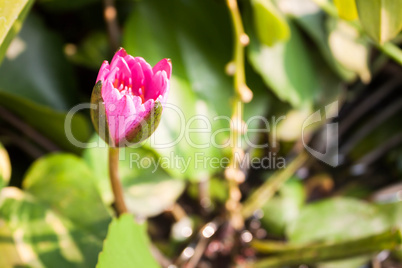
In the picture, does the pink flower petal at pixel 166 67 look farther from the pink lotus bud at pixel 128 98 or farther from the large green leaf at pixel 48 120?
the large green leaf at pixel 48 120

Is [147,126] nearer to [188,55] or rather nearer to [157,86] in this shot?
[157,86]

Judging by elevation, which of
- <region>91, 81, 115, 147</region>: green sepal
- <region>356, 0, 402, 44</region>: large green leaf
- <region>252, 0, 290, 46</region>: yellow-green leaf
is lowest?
<region>91, 81, 115, 147</region>: green sepal

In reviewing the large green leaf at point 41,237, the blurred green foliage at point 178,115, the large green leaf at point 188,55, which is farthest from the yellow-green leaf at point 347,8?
the large green leaf at point 41,237

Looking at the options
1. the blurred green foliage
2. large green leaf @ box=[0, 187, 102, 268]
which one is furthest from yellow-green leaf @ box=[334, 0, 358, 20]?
large green leaf @ box=[0, 187, 102, 268]

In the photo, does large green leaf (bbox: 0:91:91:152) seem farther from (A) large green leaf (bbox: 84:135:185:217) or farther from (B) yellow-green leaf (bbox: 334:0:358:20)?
(B) yellow-green leaf (bbox: 334:0:358:20)

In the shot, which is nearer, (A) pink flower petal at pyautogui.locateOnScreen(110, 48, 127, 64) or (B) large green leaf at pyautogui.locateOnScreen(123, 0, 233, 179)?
A: (A) pink flower petal at pyautogui.locateOnScreen(110, 48, 127, 64)
